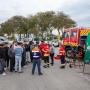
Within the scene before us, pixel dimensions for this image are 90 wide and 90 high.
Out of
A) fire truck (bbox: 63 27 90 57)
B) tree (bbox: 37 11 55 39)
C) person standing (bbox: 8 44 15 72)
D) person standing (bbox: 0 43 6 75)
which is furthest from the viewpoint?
tree (bbox: 37 11 55 39)

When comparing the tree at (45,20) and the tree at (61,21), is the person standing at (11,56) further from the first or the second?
the tree at (45,20)

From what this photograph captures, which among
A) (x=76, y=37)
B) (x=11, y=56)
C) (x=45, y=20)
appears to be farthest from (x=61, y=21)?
(x=11, y=56)

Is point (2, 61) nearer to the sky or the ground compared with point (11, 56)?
nearer to the ground

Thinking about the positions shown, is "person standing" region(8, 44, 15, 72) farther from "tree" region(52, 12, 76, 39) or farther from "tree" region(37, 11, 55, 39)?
"tree" region(37, 11, 55, 39)

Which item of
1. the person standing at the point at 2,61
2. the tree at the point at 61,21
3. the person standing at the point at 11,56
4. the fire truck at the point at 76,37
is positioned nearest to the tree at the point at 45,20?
the tree at the point at 61,21

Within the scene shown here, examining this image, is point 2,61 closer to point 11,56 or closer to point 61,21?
point 11,56

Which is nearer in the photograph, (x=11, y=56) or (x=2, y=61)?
(x=2, y=61)

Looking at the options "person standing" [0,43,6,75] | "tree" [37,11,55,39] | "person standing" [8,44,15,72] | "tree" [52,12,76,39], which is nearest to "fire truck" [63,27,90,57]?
"person standing" [8,44,15,72]

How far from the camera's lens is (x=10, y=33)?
10106cm

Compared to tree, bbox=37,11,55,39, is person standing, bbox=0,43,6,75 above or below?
below

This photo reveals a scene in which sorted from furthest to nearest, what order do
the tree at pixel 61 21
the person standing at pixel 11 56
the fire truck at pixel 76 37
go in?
the tree at pixel 61 21 → the fire truck at pixel 76 37 → the person standing at pixel 11 56

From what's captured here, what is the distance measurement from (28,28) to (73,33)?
6420cm

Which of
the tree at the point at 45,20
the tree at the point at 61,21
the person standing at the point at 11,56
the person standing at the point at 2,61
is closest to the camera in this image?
the person standing at the point at 2,61

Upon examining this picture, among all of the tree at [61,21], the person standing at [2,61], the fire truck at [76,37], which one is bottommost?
the person standing at [2,61]
